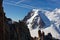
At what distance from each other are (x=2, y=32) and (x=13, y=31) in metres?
59.4

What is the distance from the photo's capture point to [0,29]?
16.3 meters

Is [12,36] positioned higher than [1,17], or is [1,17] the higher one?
[1,17]

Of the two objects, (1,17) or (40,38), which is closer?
(1,17)

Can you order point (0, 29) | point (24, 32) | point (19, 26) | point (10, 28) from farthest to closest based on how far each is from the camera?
1. point (24, 32)
2. point (19, 26)
3. point (10, 28)
4. point (0, 29)

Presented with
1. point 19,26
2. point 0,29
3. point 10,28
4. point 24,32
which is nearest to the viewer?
point 0,29

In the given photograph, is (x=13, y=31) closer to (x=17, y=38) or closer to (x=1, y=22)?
(x=17, y=38)

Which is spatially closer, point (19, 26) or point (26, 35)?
point (19, 26)

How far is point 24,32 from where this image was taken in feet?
291

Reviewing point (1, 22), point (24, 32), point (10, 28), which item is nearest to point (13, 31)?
point (10, 28)

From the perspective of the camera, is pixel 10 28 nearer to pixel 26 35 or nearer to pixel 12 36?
pixel 12 36

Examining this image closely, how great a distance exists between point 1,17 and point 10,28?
2297 inches

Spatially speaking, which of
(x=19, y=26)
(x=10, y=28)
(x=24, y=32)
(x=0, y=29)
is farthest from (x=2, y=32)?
(x=24, y=32)

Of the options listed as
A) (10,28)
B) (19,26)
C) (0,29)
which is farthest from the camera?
(19,26)

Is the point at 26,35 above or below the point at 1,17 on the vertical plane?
below
